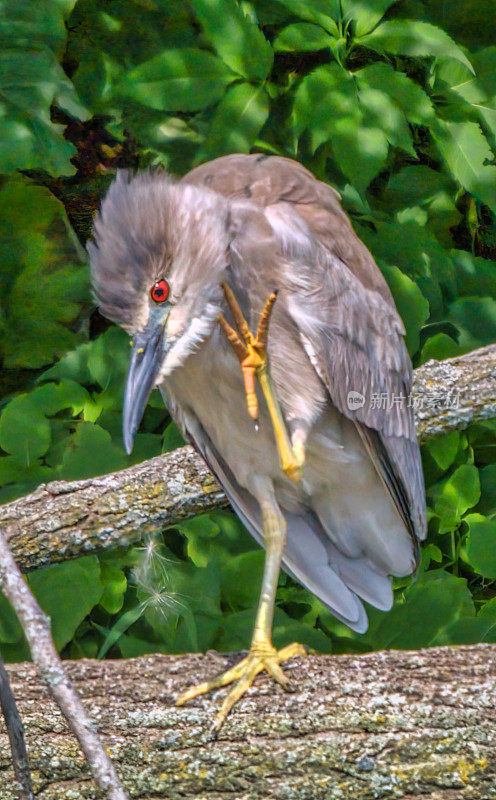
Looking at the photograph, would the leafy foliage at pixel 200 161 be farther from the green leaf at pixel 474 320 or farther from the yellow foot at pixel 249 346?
the yellow foot at pixel 249 346

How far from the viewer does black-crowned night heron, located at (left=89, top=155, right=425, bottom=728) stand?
1724 mm

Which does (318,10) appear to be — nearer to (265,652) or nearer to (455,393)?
(455,393)

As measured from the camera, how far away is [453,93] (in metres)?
2.63

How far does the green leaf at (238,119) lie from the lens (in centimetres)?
242

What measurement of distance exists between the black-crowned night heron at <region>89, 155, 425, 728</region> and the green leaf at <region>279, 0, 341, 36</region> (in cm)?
45

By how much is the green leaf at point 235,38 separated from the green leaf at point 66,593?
1.29 meters

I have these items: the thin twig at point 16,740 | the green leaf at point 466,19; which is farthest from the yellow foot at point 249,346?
the green leaf at point 466,19

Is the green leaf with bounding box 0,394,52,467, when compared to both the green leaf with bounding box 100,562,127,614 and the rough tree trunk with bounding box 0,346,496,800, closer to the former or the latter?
the green leaf with bounding box 100,562,127,614

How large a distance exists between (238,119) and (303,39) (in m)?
0.25

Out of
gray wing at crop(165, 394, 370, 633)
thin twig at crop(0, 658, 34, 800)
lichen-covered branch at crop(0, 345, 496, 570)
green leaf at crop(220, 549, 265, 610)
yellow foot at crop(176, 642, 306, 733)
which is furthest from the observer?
green leaf at crop(220, 549, 265, 610)

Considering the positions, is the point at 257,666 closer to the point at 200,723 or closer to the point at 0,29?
the point at 200,723

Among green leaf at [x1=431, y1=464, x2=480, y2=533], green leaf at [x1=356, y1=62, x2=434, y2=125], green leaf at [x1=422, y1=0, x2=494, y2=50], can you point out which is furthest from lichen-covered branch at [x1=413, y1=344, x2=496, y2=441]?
green leaf at [x1=422, y1=0, x2=494, y2=50]

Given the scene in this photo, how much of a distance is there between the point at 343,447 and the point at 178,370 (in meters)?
0.45

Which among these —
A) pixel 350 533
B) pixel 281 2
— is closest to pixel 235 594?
pixel 350 533
